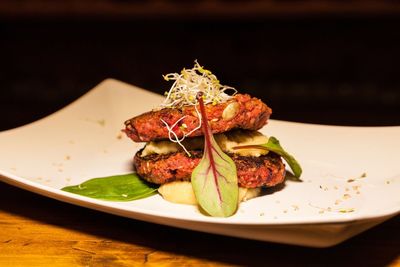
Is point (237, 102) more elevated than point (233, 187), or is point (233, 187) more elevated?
point (237, 102)

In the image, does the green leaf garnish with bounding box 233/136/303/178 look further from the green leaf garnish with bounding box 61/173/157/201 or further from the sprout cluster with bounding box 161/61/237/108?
the green leaf garnish with bounding box 61/173/157/201

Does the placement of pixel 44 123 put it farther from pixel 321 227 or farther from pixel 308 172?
pixel 321 227

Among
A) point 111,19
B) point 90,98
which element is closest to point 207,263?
point 90,98

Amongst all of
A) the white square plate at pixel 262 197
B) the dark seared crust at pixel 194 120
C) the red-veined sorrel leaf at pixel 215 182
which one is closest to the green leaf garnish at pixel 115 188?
the white square plate at pixel 262 197

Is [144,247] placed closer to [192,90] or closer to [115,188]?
[115,188]

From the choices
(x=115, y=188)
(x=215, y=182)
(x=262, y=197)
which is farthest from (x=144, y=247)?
(x=262, y=197)

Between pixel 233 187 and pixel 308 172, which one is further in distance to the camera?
pixel 308 172

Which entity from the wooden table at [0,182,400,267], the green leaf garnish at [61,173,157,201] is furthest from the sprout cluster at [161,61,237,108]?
the wooden table at [0,182,400,267]
